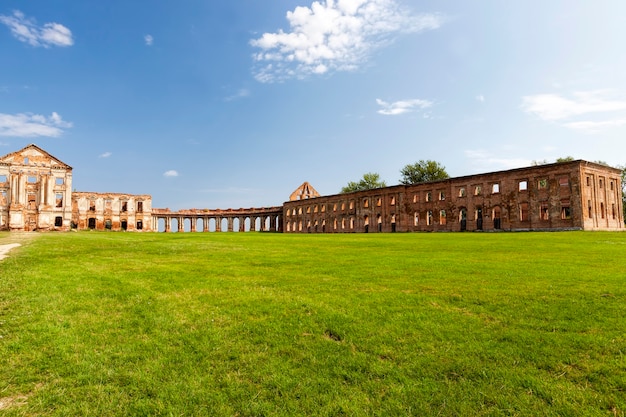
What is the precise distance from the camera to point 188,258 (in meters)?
16.5

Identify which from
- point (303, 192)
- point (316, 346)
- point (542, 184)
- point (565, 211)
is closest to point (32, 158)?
A: point (303, 192)

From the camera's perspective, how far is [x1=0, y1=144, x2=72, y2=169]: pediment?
5969 centimetres

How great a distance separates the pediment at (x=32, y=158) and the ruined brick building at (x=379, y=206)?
0.43ft

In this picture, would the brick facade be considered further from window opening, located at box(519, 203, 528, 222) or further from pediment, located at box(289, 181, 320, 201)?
pediment, located at box(289, 181, 320, 201)

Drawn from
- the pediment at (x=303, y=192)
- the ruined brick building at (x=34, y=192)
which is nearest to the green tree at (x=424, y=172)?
the pediment at (x=303, y=192)

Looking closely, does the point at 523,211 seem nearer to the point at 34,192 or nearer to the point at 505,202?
the point at 505,202

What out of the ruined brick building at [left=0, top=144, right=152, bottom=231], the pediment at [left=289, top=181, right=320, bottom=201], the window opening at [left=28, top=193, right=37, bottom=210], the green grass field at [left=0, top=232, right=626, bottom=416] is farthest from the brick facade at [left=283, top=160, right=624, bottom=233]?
the window opening at [left=28, top=193, right=37, bottom=210]

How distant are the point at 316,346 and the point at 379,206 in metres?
55.6

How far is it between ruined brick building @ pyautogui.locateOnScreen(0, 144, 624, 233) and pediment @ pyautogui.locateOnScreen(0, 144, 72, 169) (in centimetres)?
13

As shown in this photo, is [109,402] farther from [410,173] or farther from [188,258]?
[410,173]

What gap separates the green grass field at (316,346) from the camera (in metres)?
4.93

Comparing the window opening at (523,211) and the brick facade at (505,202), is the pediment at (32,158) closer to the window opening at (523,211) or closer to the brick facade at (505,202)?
the brick facade at (505,202)

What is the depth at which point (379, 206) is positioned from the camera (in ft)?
200

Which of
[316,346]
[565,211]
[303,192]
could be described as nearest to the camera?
[316,346]
